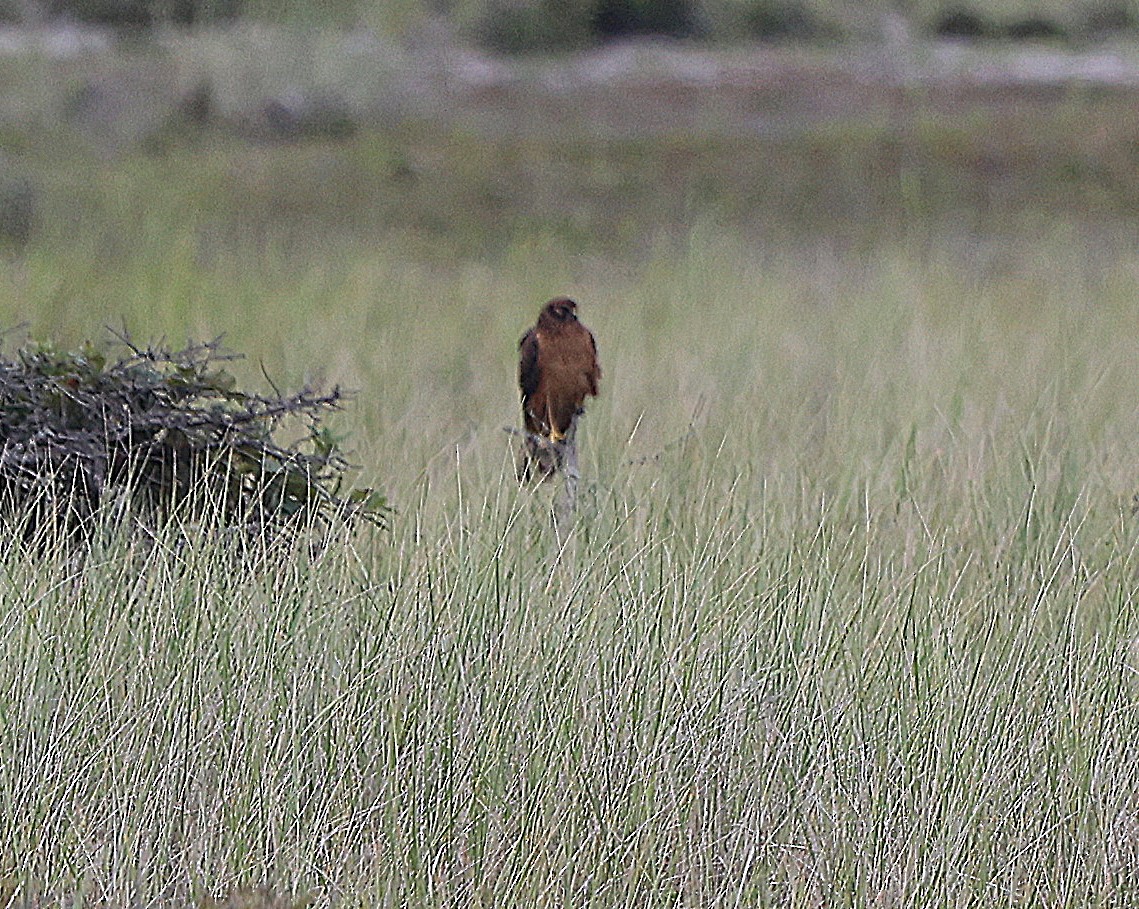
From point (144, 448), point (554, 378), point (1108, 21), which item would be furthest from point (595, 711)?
point (1108, 21)

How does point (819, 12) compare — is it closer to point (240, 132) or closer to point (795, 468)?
point (240, 132)

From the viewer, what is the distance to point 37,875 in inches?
107

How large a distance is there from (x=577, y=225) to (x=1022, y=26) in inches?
327

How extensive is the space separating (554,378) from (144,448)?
946mm

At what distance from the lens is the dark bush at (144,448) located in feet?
12.1

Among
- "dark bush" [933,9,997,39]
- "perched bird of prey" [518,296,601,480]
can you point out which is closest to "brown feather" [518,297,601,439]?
"perched bird of prey" [518,296,601,480]

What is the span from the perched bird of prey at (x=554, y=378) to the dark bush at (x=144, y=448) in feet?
1.35

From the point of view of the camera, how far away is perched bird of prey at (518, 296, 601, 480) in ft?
12.6

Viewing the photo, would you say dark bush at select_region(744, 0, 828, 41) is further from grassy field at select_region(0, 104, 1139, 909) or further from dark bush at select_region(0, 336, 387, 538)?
dark bush at select_region(0, 336, 387, 538)

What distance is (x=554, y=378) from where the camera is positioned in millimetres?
3826

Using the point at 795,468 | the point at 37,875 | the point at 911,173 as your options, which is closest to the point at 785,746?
the point at 37,875

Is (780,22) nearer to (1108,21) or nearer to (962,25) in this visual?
(962,25)

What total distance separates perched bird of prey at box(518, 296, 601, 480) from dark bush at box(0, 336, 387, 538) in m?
0.41

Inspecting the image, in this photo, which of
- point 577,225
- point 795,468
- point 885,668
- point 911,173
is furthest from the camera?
point 911,173
